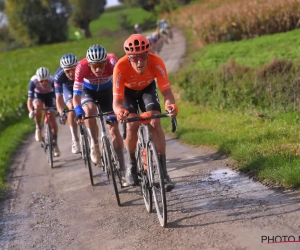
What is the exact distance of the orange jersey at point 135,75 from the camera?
23.3 ft

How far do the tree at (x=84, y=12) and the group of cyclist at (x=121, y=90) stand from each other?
7783 cm

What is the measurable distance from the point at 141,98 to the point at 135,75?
17.7 inches

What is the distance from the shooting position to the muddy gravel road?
586 centimetres

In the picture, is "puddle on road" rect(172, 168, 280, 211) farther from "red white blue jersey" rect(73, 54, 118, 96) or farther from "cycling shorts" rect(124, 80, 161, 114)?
"red white blue jersey" rect(73, 54, 118, 96)

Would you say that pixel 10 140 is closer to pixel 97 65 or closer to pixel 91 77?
pixel 91 77

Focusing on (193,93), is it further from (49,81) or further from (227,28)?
(227,28)

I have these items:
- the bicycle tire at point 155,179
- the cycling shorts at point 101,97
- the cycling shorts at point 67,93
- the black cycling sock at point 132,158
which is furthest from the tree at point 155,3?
the bicycle tire at point 155,179

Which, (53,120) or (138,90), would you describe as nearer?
(138,90)

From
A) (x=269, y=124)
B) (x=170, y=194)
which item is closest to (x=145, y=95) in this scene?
(x=170, y=194)

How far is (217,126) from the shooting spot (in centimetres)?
1166

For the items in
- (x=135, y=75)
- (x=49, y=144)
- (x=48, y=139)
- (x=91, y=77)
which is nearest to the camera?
(x=135, y=75)

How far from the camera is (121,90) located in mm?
7086

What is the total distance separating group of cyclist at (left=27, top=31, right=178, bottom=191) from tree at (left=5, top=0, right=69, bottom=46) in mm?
71718

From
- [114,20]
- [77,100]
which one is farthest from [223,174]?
[114,20]
